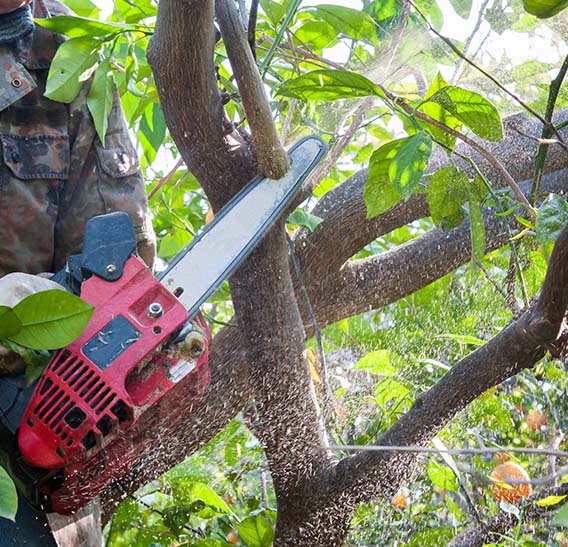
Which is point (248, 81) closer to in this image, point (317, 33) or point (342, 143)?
point (317, 33)

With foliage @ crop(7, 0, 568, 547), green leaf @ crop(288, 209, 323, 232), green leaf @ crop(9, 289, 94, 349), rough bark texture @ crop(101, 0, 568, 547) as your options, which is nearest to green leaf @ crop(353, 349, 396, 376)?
foliage @ crop(7, 0, 568, 547)

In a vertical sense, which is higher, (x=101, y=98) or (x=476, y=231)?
(x=101, y=98)

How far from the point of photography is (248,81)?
1.51 metres

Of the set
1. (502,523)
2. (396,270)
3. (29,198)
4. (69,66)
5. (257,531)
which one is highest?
(69,66)

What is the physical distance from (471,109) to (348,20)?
14.6 inches

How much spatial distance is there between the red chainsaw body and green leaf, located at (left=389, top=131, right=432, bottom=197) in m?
0.38

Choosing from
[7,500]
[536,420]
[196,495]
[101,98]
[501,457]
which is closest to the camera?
[7,500]

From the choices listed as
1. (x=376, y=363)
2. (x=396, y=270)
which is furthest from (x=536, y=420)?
(x=376, y=363)

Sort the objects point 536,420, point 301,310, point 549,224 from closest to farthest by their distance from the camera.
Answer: point 549,224 < point 301,310 < point 536,420

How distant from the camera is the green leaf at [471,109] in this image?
1.38 meters

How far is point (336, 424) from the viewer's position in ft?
7.22

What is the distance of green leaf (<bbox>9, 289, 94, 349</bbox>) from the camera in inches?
42.6

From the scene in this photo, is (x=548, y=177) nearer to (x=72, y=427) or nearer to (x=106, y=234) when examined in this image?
(x=106, y=234)

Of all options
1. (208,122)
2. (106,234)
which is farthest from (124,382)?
(208,122)
